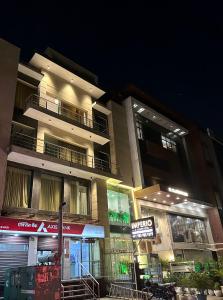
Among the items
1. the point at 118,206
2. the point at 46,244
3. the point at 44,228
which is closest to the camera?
the point at 44,228

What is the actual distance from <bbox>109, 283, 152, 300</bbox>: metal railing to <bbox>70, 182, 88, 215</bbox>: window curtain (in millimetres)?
5936

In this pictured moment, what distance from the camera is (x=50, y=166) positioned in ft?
61.2

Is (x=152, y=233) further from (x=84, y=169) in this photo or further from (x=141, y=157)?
(x=141, y=157)

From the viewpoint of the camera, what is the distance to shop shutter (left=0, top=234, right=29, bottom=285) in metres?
14.5

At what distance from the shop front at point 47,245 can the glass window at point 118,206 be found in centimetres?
320

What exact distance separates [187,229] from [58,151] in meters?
19.0

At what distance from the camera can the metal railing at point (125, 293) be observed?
13.7m

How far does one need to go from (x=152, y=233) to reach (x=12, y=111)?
41.1 feet

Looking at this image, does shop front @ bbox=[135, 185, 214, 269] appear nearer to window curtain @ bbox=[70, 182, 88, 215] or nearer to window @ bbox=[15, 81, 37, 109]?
window curtain @ bbox=[70, 182, 88, 215]

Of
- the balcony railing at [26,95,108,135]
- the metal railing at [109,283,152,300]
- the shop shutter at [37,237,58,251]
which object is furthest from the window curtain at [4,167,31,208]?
the metal railing at [109,283,152,300]

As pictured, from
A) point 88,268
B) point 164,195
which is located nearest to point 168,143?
point 164,195

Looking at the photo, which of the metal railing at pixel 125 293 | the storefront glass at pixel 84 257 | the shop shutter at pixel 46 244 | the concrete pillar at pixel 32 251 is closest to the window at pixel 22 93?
the concrete pillar at pixel 32 251

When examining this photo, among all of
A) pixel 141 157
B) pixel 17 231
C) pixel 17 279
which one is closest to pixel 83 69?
pixel 141 157

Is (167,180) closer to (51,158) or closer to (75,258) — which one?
(75,258)
